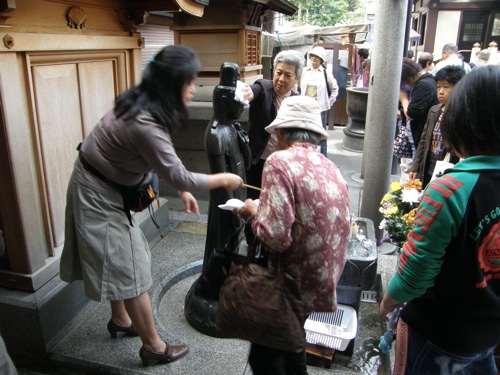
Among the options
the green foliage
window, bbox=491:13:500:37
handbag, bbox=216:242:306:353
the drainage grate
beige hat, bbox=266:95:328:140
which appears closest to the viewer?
handbag, bbox=216:242:306:353

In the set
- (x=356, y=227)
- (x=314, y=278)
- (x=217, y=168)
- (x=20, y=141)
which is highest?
(x=20, y=141)

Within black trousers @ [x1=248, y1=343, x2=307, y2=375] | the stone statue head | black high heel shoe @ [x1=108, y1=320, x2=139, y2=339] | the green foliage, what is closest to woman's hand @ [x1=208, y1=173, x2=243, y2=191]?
the stone statue head

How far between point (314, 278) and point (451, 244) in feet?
2.00

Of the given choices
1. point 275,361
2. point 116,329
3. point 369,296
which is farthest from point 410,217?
point 116,329

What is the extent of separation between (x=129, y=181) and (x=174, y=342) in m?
1.23

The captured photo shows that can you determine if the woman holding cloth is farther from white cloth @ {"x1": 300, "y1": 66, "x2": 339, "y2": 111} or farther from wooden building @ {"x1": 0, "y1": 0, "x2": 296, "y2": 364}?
wooden building @ {"x1": 0, "y1": 0, "x2": 296, "y2": 364}

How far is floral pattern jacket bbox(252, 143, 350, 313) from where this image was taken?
173 centimetres

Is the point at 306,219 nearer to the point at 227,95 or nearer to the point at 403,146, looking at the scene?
the point at 227,95

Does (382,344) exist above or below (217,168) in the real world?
below

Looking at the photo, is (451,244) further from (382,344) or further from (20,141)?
(20,141)

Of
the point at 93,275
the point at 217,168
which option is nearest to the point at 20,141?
the point at 93,275

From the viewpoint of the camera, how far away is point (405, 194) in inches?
126

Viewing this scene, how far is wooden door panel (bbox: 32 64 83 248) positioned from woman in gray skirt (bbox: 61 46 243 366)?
2.23 ft

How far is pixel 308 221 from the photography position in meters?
1.77
